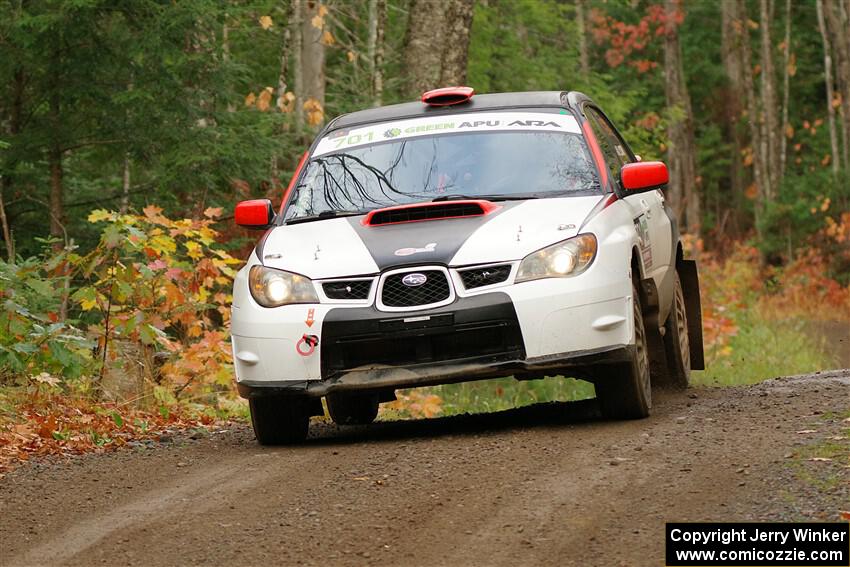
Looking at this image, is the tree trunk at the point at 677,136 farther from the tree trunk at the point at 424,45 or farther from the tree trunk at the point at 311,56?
the tree trunk at the point at 424,45

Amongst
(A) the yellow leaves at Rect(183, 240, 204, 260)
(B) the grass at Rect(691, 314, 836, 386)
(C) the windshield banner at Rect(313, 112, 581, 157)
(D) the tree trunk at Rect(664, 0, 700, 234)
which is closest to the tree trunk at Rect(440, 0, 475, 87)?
(B) the grass at Rect(691, 314, 836, 386)

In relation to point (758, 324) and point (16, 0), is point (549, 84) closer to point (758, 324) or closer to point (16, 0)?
point (758, 324)

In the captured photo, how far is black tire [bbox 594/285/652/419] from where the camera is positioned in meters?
8.09

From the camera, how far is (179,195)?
1603 cm

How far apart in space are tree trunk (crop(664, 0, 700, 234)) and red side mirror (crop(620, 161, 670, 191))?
2912 cm

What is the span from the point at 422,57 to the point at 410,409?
4.76 m

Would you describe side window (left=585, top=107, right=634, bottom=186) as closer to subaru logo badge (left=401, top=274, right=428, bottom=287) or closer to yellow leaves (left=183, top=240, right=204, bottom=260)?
subaru logo badge (left=401, top=274, right=428, bottom=287)

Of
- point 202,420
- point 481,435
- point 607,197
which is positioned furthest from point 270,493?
point 202,420

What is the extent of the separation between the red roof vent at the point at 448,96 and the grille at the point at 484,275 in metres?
2.09

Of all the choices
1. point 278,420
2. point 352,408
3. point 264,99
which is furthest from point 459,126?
point 264,99

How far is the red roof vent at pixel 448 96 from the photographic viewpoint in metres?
9.53

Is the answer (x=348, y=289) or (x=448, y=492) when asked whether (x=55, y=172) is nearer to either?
(x=348, y=289)

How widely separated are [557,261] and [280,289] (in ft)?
5.11

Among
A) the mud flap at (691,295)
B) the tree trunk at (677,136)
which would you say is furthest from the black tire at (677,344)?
the tree trunk at (677,136)
